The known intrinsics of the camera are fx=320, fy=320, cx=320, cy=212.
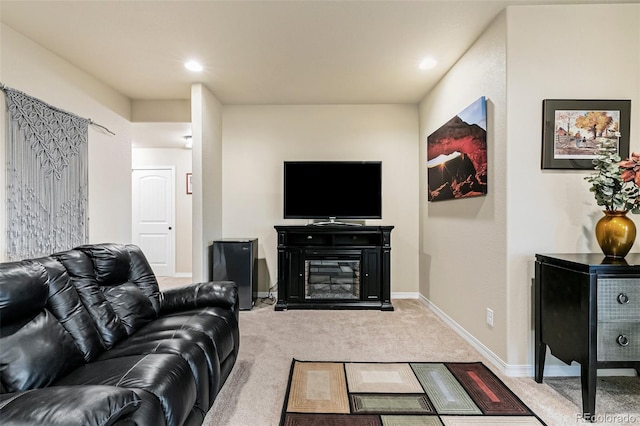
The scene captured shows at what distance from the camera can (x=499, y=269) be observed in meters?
2.34

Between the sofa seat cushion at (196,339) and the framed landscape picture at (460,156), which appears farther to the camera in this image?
the framed landscape picture at (460,156)

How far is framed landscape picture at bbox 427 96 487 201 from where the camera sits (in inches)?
101

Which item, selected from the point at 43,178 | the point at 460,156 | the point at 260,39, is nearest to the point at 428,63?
the point at 460,156

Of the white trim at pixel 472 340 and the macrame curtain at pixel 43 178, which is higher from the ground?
the macrame curtain at pixel 43 178

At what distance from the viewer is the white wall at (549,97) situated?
2.21m

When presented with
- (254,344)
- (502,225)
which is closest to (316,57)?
(502,225)

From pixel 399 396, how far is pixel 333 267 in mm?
2031

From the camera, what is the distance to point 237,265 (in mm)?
3793

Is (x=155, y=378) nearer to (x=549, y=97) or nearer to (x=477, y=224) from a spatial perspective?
(x=477, y=224)

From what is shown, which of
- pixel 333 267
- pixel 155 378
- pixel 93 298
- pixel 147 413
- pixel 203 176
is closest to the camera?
pixel 147 413

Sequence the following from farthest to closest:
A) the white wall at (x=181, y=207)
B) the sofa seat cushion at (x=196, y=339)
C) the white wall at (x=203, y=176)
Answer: the white wall at (x=181, y=207) → the white wall at (x=203, y=176) → the sofa seat cushion at (x=196, y=339)

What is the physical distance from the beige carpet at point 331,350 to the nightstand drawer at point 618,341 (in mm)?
367

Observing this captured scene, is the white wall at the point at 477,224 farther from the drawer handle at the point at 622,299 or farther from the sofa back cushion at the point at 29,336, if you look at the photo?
the sofa back cushion at the point at 29,336

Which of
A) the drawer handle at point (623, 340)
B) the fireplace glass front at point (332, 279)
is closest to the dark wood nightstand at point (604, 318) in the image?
the drawer handle at point (623, 340)
